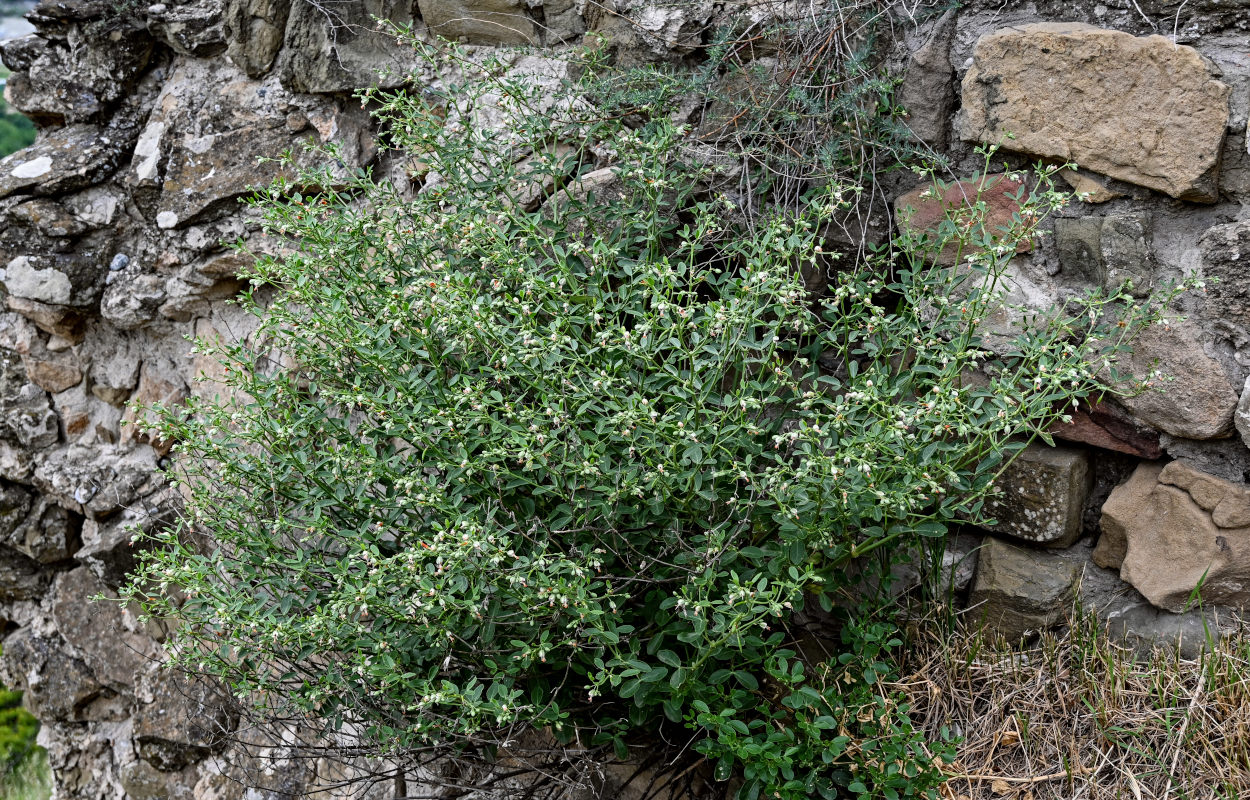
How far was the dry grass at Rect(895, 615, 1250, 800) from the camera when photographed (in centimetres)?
206

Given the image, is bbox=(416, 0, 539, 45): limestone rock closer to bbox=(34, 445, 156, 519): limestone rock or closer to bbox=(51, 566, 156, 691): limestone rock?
bbox=(34, 445, 156, 519): limestone rock

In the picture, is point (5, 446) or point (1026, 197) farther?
point (5, 446)

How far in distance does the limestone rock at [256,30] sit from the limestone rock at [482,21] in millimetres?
576

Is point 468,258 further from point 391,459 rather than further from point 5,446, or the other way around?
point 5,446

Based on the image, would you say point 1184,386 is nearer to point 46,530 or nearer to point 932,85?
point 932,85

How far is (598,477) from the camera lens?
6.86 ft

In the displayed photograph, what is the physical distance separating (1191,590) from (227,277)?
3.17 m

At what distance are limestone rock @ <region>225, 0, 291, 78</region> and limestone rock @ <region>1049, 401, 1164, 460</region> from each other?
9.55 ft

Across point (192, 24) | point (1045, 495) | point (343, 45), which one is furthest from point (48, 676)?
point (1045, 495)

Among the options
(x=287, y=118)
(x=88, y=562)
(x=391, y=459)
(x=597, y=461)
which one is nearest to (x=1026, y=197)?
(x=597, y=461)

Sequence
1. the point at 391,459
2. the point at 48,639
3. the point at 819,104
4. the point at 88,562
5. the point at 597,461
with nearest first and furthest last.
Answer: the point at 597,461
the point at 391,459
the point at 819,104
the point at 88,562
the point at 48,639

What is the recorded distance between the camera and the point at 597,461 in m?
2.03

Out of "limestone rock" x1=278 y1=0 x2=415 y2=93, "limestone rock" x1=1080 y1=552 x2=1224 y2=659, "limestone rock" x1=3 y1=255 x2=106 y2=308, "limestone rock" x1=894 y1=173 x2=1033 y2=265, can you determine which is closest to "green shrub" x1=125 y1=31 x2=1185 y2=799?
"limestone rock" x1=894 y1=173 x2=1033 y2=265

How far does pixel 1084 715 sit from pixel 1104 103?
1417mm
